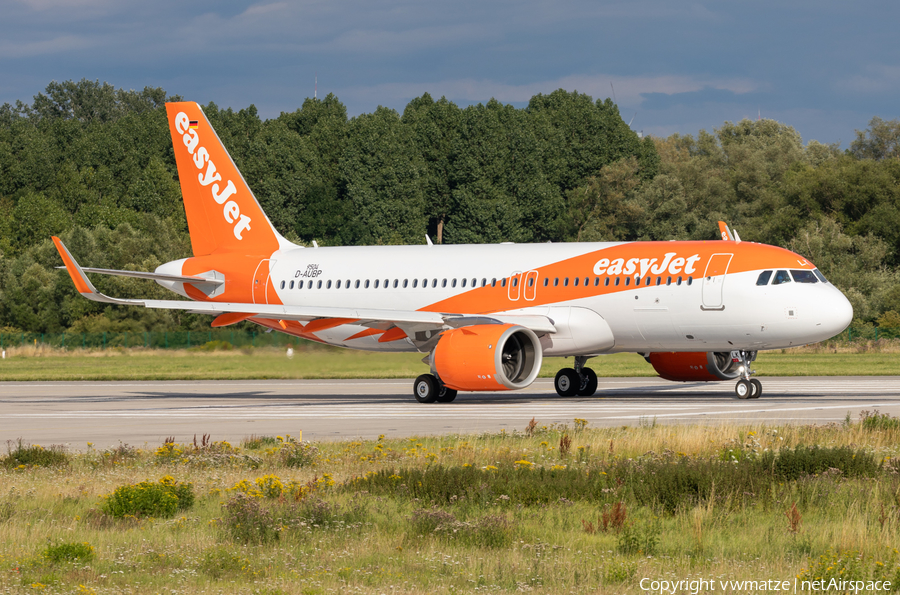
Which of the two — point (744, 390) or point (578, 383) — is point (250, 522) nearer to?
point (744, 390)

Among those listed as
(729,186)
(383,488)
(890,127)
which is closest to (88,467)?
(383,488)

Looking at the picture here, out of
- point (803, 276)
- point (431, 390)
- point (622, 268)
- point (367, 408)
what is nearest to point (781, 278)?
point (803, 276)

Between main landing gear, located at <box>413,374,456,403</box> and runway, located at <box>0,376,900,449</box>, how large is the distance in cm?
38

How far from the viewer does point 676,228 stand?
100000 mm

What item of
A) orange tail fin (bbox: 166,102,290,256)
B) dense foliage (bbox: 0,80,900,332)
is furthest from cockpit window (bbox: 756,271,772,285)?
dense foliage (bbox: 0,80,900,332)

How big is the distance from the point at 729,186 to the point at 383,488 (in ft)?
313

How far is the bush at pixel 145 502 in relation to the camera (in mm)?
12195

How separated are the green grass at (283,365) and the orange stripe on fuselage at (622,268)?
3094 millimetres

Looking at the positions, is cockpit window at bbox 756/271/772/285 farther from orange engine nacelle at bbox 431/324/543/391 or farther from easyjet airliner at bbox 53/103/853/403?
orange engine nacelle at bbox 431/324/543/391

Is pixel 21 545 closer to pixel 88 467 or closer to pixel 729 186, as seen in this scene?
pixel 88 467

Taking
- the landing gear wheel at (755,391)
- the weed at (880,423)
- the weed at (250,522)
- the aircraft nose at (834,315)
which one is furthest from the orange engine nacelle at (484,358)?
the weed at (250,522)

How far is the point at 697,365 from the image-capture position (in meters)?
32.1

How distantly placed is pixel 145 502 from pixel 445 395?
18477mm

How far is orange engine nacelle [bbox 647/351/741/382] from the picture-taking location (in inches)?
1251
